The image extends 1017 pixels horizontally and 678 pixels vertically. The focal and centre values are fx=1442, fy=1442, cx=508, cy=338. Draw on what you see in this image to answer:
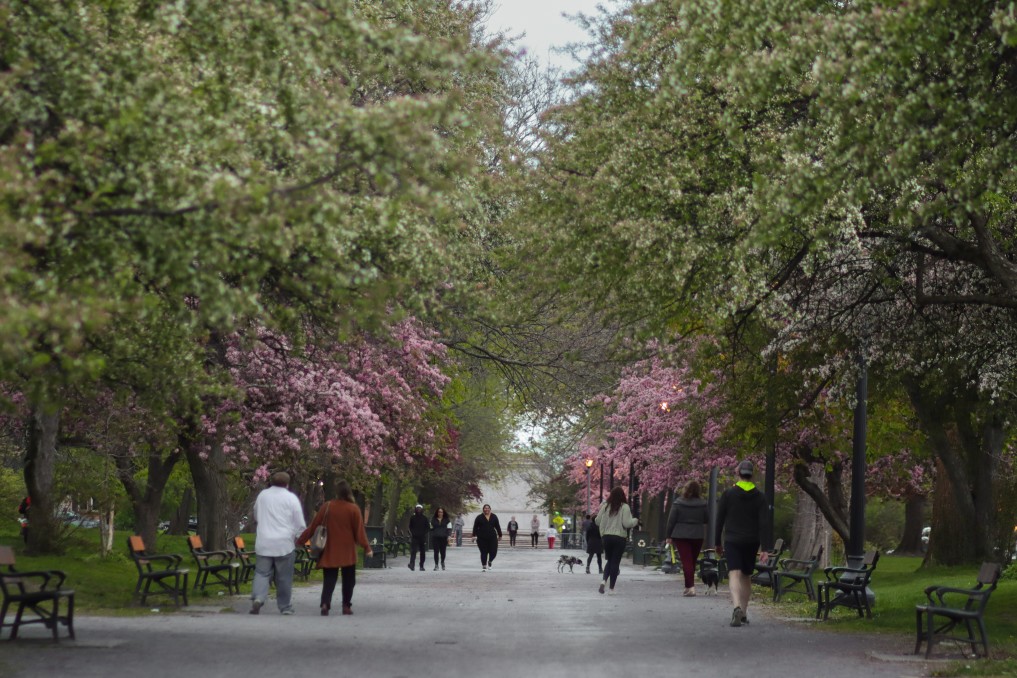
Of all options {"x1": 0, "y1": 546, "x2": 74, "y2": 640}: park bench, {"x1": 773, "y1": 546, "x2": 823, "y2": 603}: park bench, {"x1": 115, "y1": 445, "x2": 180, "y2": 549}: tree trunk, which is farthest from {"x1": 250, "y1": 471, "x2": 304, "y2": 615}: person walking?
{"x1": 115, "y1": 445, "x2": 180, "y2": 549}: tree trunk

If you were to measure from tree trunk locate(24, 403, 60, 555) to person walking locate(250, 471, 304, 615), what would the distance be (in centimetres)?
687

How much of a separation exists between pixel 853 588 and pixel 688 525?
18.2 ft

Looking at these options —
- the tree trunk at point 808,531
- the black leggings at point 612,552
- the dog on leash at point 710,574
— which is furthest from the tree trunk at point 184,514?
the black leggings at point 612,552

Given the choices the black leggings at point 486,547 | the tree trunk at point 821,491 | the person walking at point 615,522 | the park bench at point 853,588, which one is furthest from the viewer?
the black leggings at point 486,547

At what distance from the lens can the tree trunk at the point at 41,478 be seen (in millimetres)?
25188

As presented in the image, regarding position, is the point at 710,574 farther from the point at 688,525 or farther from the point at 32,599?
the point at 32,599

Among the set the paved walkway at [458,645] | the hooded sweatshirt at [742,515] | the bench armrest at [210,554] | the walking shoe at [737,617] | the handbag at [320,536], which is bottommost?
the paved walkway at [458,645]

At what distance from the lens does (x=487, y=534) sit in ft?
127

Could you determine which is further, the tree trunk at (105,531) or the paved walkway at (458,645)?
the tree trunk at (105,531)

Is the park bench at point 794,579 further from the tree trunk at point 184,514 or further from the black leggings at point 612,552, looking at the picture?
the tree trunk at point 184,514

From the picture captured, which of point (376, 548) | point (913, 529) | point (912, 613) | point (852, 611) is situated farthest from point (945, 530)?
point (913, 529)

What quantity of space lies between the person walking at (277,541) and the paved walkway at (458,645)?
0.37 m

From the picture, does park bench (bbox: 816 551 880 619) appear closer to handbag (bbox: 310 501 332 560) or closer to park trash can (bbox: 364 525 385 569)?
handbag (bbox: 310 501 332 560)

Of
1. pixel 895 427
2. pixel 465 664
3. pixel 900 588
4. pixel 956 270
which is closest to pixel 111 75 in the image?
pixel 465 664
